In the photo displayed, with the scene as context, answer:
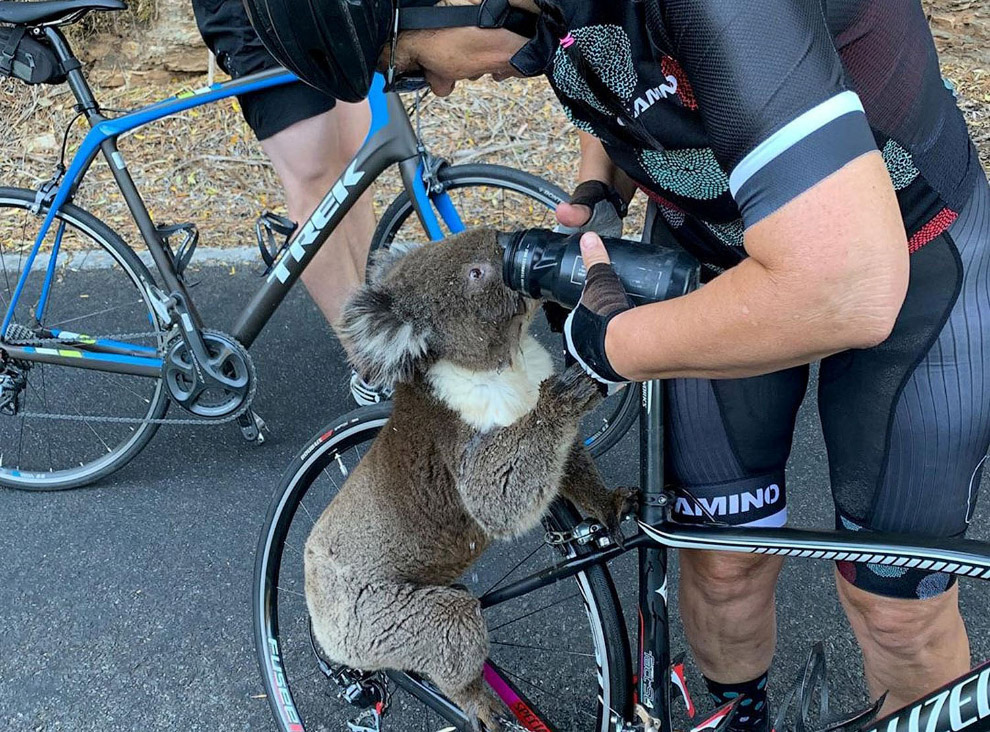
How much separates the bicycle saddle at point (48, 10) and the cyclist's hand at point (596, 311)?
7.83ft

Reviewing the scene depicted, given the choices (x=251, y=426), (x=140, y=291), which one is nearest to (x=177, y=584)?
(x=251, y=426)

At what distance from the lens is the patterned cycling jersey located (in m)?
1.21

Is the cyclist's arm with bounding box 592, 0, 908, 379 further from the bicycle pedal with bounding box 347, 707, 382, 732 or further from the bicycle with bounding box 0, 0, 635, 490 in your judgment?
the bicycle with bounding box 0, 0, 635, 490

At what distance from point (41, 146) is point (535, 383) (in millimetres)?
5507

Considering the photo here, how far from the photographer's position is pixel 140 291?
3615mm

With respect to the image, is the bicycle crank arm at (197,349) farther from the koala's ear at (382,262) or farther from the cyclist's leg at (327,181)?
the koala's ear at (382,262)

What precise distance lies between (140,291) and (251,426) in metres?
0.70

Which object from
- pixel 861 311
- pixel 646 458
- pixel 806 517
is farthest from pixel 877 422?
pixel 806 517

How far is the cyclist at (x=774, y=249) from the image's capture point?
122 cm

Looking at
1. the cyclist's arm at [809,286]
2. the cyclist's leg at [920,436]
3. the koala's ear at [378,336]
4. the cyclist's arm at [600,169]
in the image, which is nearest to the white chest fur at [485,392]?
the koala's ear at [378,336]

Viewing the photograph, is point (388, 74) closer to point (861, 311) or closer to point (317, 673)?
point (861, 311)

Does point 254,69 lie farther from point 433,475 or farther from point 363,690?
point 363,690

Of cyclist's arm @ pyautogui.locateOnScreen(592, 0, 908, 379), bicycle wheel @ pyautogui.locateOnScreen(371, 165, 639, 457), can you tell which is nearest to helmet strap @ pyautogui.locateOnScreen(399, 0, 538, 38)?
cyclist's arm @ pyautogui.locateOnScreen(592, 0, 908, 379)

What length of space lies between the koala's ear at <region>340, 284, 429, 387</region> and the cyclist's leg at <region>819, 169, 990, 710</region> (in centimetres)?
94
